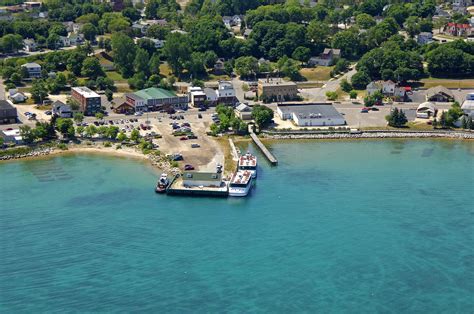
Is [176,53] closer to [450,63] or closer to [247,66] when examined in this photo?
[247,66]

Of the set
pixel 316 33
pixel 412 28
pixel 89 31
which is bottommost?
pixel 89 31

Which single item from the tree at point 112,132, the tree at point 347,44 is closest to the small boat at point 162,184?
the tree at point 112,132

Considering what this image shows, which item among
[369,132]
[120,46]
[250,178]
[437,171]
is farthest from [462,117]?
[120,46]

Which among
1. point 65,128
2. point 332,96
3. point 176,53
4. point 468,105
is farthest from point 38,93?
point 468,105

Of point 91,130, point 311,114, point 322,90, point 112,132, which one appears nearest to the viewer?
point 112,132

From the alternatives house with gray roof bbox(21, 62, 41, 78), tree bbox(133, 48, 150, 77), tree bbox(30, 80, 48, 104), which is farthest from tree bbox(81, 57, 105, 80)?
tree bbox(30, 80, 48, 104)

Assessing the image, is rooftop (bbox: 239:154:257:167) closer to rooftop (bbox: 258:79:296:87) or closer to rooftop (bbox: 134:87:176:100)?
rooftop (bbox: 134:87:176:100)
